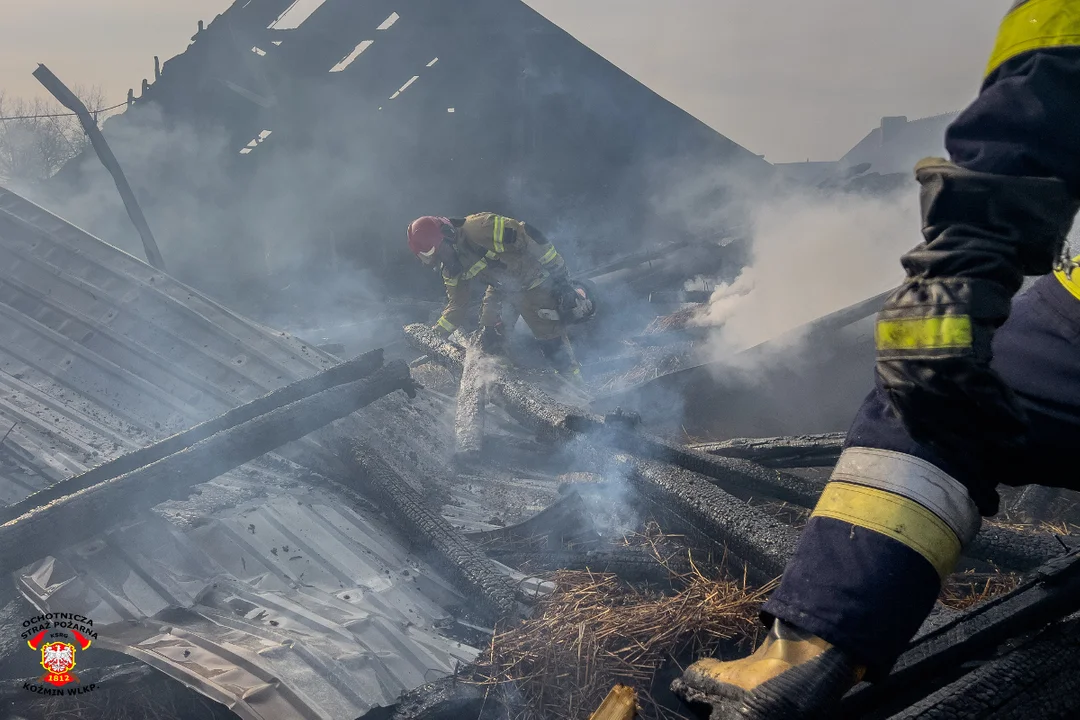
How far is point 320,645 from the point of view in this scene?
261 cm

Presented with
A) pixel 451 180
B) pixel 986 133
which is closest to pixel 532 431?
pixel 986 133

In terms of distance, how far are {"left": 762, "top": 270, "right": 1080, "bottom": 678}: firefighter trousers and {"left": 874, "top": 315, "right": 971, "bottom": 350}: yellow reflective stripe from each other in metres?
0.23

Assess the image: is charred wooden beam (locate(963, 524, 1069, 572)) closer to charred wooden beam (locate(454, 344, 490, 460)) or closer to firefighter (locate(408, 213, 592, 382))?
charred wooden beam (locate(454, 344, 490, 460))

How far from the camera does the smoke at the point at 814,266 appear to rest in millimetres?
7328

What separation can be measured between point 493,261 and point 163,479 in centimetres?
425

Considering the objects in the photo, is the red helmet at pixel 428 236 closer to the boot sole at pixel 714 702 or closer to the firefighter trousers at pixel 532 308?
the firefighter trousers at pixel 532 308

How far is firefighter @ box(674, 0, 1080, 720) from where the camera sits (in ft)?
4.30

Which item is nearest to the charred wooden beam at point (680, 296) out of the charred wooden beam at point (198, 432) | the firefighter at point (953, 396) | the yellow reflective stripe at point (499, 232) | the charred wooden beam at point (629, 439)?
the yellow reflective stripe at point (499, 232)

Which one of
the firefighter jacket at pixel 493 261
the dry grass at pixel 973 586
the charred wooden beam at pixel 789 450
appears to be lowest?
the dry grass at pixel 973 586

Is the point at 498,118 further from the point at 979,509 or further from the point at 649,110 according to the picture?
the point at 979,509

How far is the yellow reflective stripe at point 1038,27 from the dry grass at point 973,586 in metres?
2.04

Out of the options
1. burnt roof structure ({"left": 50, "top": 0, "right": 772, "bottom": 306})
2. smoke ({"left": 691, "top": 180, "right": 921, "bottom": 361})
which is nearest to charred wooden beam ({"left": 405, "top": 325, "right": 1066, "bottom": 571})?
smoke ({"left": 691, "top": 180, "right": 921, "bottom": 361})

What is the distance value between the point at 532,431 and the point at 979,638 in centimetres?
342

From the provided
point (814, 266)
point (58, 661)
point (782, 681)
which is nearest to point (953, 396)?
point (782, 681)
